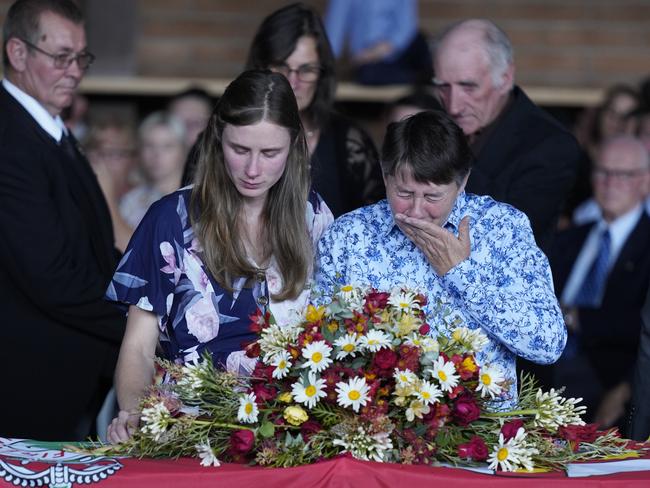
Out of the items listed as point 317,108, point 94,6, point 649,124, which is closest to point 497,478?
point 317,108

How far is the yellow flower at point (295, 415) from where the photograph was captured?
2990 mm

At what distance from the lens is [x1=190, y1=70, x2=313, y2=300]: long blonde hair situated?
11.4 ft

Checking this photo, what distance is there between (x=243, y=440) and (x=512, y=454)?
2.15ft

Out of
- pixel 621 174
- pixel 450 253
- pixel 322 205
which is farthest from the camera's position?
pixel 621 174

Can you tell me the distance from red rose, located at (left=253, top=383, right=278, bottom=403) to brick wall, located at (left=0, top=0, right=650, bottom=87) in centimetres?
698

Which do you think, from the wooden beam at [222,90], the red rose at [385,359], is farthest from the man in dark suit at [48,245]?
the wooden beam at [222,90]

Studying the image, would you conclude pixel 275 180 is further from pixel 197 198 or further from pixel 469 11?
pixel 469 11

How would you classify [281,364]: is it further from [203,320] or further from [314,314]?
[203,320]

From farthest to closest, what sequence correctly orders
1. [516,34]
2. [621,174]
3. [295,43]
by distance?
[516,34], [621,174], [295,43]

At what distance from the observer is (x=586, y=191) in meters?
7.97

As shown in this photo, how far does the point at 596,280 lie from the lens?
21.2ft

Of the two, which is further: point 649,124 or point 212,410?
point 649,124

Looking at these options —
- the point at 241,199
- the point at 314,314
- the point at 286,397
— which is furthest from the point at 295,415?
the point at 241,199

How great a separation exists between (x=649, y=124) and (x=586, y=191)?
2.04 ft
